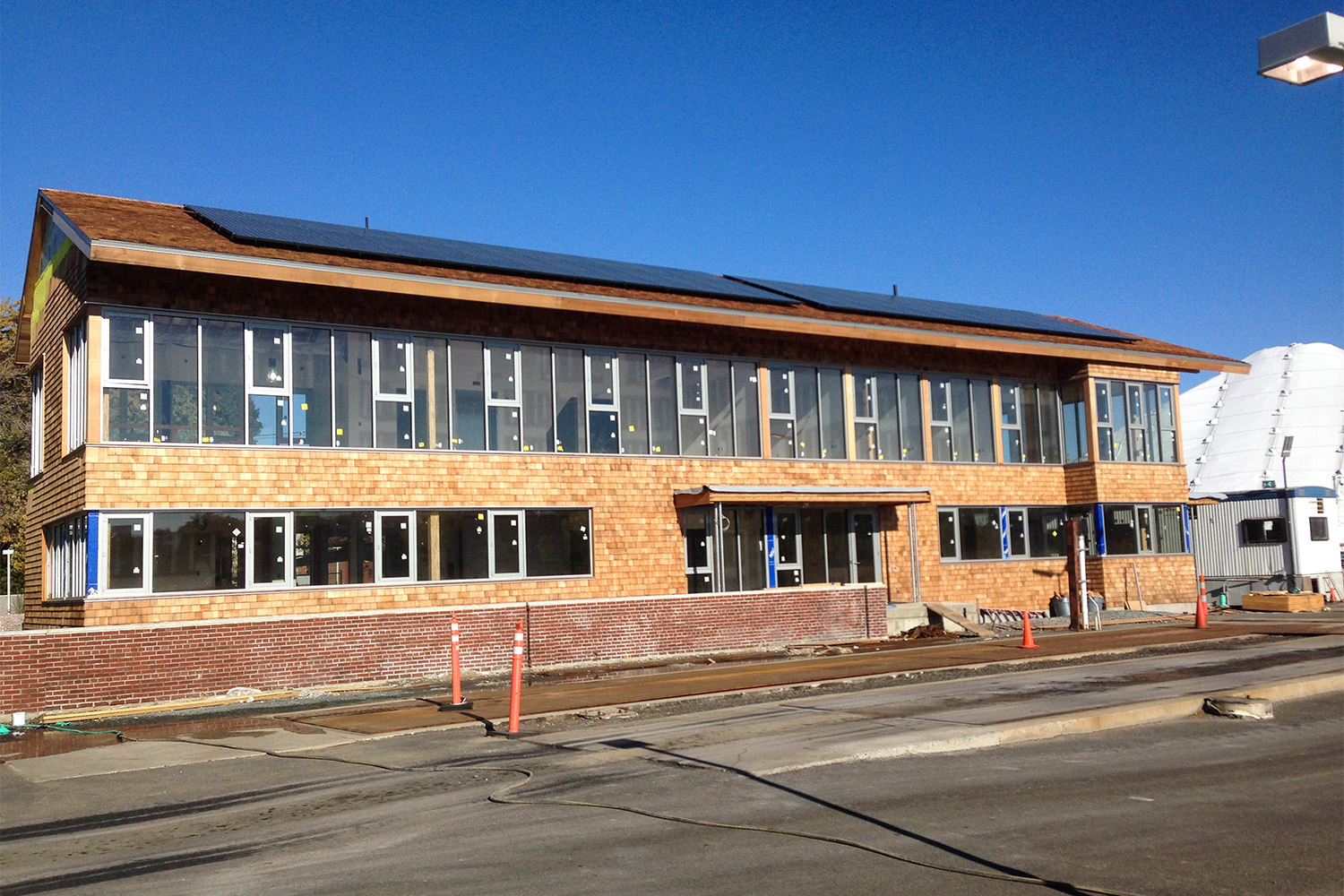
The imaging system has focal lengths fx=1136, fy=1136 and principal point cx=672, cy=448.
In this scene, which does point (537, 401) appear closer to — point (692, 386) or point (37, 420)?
point (692, 386)

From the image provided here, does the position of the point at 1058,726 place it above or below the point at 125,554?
below

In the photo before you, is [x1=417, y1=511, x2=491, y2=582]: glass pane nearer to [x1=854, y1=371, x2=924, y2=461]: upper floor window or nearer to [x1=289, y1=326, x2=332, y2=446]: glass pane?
[x1=289, y1=326, x2=332, y2=446]: glass pane

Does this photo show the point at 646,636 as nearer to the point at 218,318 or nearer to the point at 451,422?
the point at 451,422

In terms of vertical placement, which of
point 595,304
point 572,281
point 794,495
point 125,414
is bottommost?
point 794,495

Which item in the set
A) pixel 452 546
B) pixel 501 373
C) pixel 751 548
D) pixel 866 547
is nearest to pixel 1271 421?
pixel 866 547

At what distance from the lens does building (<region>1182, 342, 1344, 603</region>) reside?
3694cm

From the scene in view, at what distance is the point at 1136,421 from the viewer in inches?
1312

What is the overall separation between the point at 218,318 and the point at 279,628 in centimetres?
634

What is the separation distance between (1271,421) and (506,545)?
7019 cm

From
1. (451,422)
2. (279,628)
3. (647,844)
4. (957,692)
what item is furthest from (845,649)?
(647,844)

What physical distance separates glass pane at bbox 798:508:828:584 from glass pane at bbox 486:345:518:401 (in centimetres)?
832

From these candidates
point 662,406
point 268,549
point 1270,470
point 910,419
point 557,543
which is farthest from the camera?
point 1270,470

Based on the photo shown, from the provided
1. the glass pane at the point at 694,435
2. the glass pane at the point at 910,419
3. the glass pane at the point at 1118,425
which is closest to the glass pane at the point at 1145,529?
the glass pane at the point at 1118,425

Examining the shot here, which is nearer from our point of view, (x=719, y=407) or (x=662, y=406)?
(x=662, y=406)
